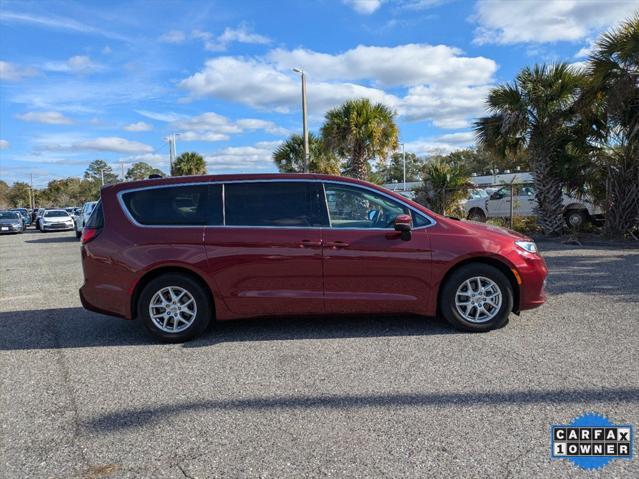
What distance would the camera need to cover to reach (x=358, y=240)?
5.30 m

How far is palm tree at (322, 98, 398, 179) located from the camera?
2127 centimetres

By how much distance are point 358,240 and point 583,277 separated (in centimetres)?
495

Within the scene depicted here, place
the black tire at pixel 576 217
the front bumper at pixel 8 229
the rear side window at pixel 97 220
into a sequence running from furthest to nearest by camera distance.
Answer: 1. the front bumper at pixel 8 229
2. the black tire at pixel 576 217
3. the rear side window at pixel 97 220

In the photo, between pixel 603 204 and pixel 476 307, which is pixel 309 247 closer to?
pixel 476 307

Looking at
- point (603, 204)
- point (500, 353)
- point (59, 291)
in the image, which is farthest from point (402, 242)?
point (603, 204)

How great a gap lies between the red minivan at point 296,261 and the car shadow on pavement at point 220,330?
0.26 m

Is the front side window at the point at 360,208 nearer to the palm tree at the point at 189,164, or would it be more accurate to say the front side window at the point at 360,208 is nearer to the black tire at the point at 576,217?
the black tire at the point at 576,217

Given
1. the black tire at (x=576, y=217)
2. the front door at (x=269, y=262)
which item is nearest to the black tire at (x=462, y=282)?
the front door at (x=269, y=262)

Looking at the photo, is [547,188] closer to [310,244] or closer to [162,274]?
[310,244]

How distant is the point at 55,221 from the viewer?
98.9 ft

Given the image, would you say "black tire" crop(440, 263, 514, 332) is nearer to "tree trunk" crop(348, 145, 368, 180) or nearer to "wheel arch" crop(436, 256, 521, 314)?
"wheel arch" crop(436, 256, 521, 314)

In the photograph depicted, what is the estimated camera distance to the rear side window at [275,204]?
5.41 m

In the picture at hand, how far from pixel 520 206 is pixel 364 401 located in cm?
1610

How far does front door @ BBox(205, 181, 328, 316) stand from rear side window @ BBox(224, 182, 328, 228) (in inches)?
0.4
